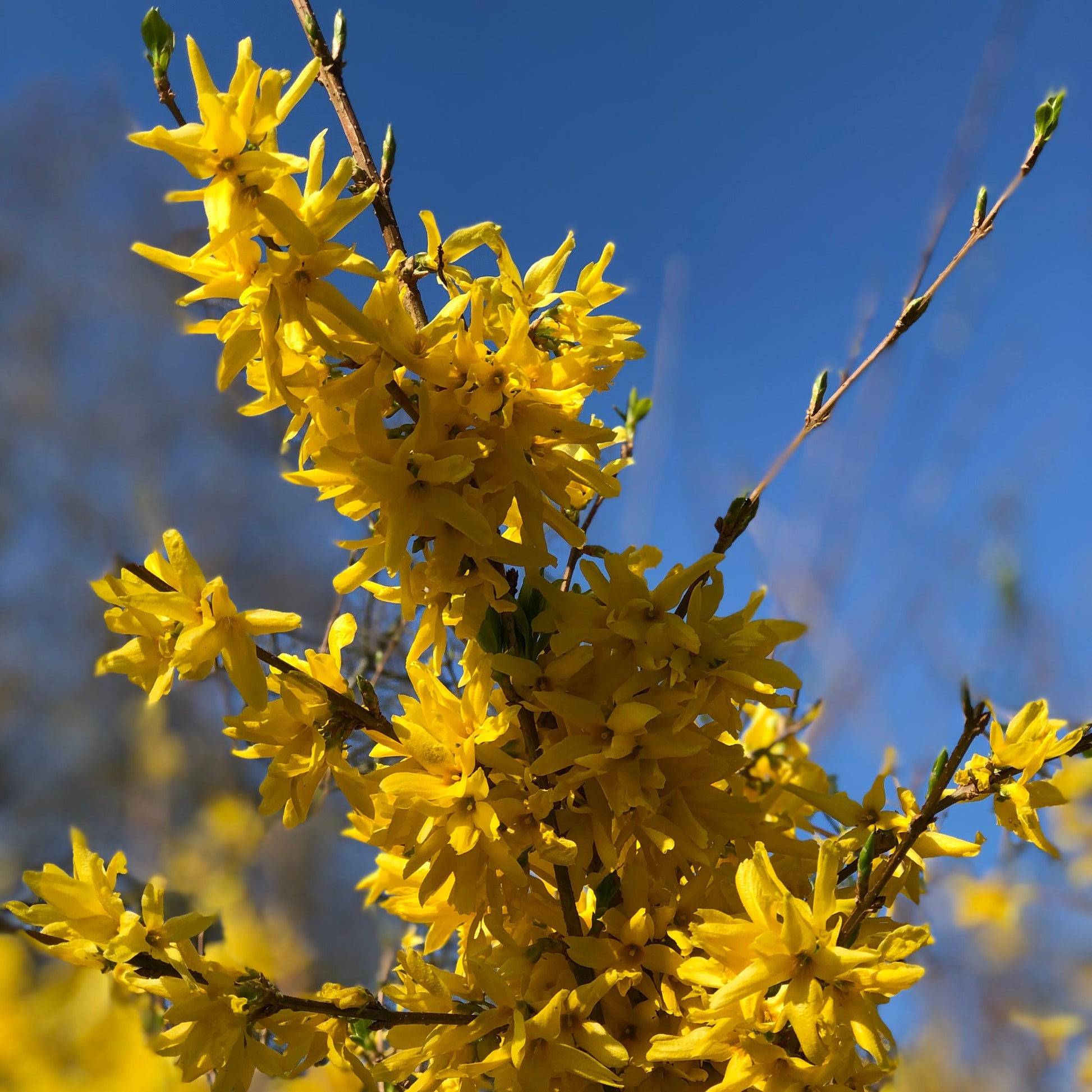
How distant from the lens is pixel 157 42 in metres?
0.91

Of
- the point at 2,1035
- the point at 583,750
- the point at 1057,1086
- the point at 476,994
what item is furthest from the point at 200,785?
the point at 1057,1086

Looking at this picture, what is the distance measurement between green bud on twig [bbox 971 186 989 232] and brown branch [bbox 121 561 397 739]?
1025 mm

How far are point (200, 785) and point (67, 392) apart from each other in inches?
51.2

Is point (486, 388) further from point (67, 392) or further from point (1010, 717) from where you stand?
point (67, 392)

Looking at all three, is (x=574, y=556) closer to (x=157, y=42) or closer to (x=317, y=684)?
(x=317, y=684)

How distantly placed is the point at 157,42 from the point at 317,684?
0.75 metres

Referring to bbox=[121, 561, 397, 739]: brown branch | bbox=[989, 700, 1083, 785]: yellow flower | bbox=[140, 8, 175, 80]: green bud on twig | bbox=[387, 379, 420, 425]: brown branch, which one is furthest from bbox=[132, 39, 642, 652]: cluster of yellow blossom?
bbox=[989, 700, 1083, 785]: yellow flower

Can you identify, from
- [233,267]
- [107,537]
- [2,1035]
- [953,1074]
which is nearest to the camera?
[233,267]

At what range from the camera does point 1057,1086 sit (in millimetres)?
2072

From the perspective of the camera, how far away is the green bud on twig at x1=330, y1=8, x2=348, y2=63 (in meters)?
1.02

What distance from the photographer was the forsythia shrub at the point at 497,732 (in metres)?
0.77

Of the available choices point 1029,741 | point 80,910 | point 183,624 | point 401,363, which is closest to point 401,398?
point 401,363

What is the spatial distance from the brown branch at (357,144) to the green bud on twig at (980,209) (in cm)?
77

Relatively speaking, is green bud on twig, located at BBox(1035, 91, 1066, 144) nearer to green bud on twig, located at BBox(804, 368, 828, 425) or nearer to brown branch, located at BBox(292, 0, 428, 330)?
green bud on twig, located at BBox(804, 368, 828, 425)
